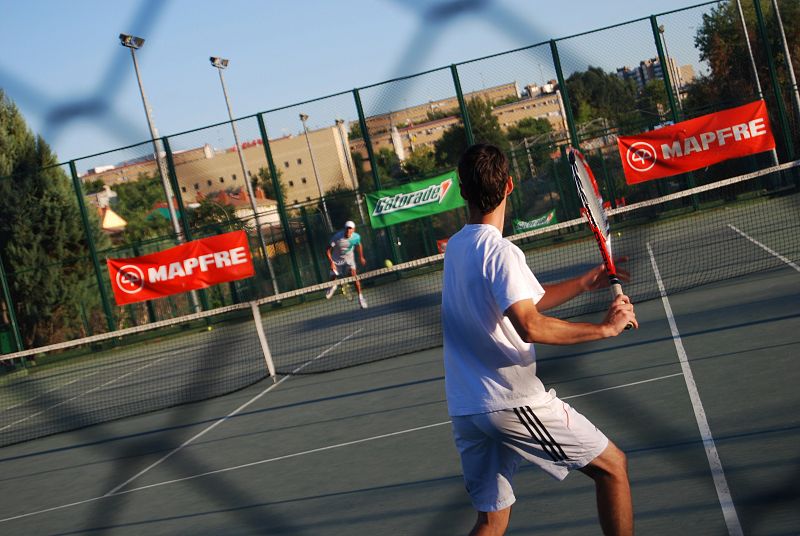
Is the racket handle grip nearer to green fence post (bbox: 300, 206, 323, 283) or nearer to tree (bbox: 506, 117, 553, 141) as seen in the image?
green fence post (bbox: 300, 206, 323, 283)

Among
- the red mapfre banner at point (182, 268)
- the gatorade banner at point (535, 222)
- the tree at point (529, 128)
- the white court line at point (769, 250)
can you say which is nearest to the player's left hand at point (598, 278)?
the white court line at point (769, 250)

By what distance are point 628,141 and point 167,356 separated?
8873 millimetres

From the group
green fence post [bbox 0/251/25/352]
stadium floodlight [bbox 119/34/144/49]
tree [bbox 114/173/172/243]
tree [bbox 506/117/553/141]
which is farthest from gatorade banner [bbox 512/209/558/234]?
tree [bbox 114/173/172/243]

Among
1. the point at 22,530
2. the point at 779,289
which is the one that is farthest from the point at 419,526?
the point at 779,289

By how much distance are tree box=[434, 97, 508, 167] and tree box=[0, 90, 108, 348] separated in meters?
8.38

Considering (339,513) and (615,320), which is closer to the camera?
(615,320)

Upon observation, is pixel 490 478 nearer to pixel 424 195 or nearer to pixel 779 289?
pixel 779 289

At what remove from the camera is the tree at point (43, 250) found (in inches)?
717

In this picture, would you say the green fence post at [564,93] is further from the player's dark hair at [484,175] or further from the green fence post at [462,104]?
the player's dark hair at [484,175]

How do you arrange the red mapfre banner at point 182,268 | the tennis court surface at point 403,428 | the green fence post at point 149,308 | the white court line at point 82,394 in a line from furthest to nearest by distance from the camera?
the green fence post at point 149,308 → the red mapfre banner at point 182,268 → the white court line at point 82,394 → the tennis court surface at point 403,428

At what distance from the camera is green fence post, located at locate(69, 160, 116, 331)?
18625mm

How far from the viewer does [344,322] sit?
47.5ft

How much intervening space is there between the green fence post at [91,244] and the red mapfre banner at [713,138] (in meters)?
10.8

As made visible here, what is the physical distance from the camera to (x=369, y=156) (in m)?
18.5
